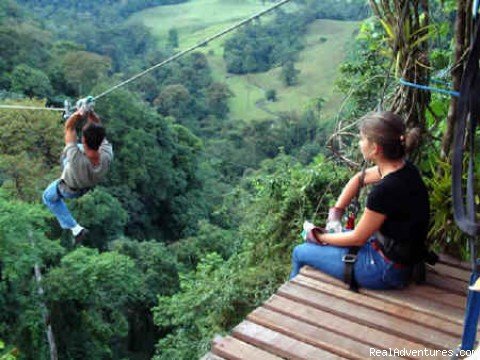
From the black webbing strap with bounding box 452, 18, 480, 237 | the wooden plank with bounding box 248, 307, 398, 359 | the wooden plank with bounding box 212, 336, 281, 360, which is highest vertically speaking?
the black webbing strap with bounding box 452, 18, 480, 237

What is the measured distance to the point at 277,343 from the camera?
2408 millimetres

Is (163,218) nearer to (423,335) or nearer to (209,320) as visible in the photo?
(209,320)

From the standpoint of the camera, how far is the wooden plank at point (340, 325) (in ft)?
7.91

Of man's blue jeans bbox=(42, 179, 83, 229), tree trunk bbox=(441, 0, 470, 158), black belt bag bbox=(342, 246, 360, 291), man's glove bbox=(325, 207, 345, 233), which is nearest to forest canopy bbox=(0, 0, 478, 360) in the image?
tree trunk bbox=(441, 0, 470, 158)

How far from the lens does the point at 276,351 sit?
7.77 ft

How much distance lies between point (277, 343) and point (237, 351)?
18 centimetres

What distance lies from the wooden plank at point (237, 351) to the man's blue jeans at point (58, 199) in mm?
1874

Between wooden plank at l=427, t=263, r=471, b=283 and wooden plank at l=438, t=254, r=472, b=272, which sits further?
wooden plank at l=438, t=254, r=472, b=272

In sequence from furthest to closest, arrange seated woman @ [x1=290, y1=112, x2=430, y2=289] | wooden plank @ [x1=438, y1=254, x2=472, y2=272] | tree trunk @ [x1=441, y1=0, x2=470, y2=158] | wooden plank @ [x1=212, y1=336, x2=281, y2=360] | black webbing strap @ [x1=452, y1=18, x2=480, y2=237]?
wooden plank @ [x1=438, y1=254, x2=472, y2=272] < tree trunk @ [x1=441, y1=0, x2=470, y2=158] < seated woman @ [x1=290, y1=112, x2=430, y2=289] < wooden plank @ [x1=212, y1=336, x2=281, y2=360] < black webbing strap @ [x1=452, y1=18, x2=480, y2=237]

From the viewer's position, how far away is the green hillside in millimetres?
52094

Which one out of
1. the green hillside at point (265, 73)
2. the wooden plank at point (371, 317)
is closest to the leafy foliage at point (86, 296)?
the wooden plank at point (371, 317)

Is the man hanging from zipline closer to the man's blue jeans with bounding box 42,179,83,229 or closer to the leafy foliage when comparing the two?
the man's blue jeans with bounding box 42,179,83,229

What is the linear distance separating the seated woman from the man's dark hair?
150cm

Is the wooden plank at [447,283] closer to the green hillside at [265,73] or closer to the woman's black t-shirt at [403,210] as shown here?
the woman's black t-shirt at [403,210]
